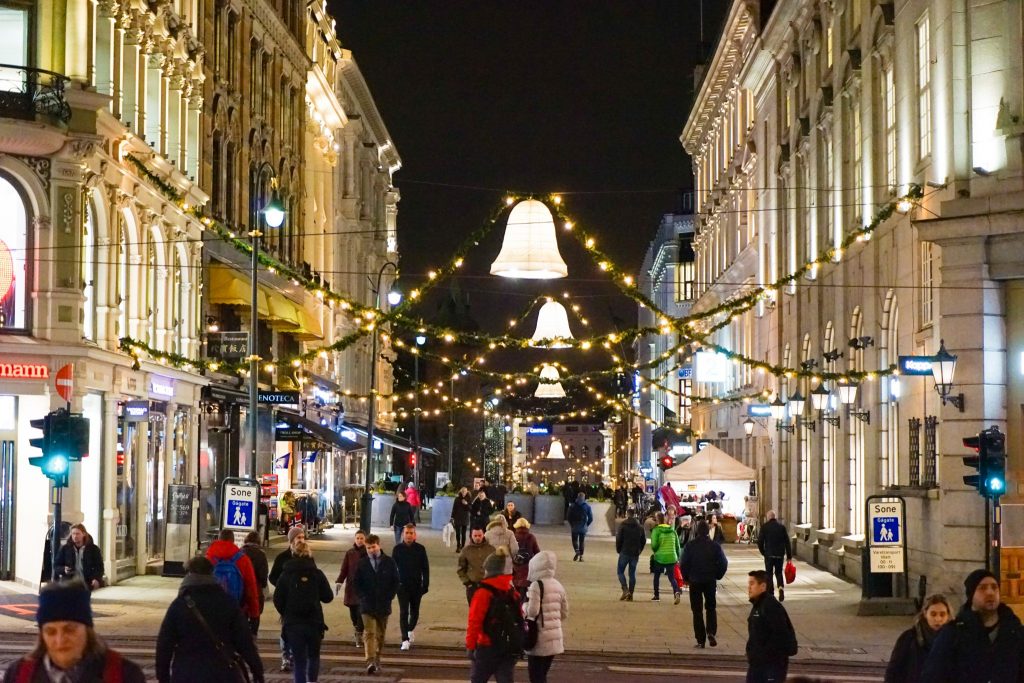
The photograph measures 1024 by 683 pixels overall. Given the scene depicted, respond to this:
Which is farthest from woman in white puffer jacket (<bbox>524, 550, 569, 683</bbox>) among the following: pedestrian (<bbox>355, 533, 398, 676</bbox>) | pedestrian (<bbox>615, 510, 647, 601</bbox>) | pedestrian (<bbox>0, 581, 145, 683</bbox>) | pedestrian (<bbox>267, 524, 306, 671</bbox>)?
pedestrian (<bbox>615, 510, 647, 601</bbox>)

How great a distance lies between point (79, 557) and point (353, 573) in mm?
4810

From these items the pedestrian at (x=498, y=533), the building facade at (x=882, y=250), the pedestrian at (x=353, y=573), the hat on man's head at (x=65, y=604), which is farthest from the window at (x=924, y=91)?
the hat on man's head at (x=65, y=604)

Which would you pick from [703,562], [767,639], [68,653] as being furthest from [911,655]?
[703,562]

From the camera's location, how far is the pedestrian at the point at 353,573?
2105 cm

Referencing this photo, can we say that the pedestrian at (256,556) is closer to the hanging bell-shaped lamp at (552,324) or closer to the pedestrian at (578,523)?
the hanging bell-shaped lamp at (552,324)

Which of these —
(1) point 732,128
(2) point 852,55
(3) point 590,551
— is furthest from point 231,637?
Result: (1) point 732,128

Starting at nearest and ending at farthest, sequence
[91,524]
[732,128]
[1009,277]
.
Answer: [1009,277], [91,524], [732,128]

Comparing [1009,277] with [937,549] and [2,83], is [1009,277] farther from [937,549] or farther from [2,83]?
[2,83]

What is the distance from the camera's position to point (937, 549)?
1051 inches

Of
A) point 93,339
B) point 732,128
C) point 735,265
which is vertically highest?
point 732,128

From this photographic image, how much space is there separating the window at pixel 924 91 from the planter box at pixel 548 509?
39.3 m

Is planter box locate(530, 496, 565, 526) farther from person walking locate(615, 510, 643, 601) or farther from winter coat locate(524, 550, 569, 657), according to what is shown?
winter coat locate(524, 550, 569, 657)

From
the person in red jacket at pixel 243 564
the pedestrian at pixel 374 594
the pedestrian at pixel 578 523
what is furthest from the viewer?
the pedestrian at pixel 578 523

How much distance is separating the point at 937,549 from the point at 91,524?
49.6 feet
